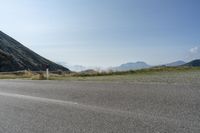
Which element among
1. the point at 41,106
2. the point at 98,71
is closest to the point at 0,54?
the point at 98,71

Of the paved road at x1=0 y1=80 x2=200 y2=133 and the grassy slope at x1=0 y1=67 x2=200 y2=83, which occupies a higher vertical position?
the grassy slope at x1=0 y1=67 x2=200 y2=83

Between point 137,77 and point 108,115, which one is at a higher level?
point 137,77

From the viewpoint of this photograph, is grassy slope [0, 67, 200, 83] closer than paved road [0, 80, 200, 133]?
No

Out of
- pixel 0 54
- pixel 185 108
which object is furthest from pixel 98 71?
pixel 0 54

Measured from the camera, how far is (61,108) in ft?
28.9

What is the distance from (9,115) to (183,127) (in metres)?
4.35

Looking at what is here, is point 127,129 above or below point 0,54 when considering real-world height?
below

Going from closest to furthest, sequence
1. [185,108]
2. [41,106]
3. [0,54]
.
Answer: [185,108] < [41,106] < [0,54]

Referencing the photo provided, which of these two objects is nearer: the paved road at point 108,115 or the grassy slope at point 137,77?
the paved road at point 108,115

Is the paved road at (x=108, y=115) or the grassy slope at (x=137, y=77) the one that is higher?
the grassy slope at (x=137, y=77)

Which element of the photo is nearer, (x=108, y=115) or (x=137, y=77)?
(x=108, y=115)

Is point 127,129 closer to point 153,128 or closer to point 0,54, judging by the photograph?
point 153,128

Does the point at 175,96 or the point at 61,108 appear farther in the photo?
the point at 175,96

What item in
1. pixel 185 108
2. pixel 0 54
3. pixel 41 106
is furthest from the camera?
pixel 0 54
